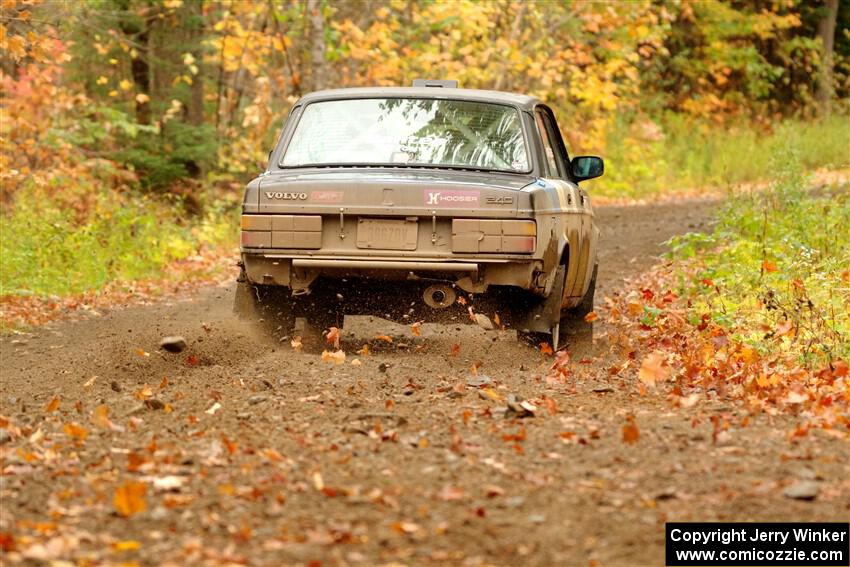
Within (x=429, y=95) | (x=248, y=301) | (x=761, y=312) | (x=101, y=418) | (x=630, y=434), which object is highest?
(x=429, y=95)

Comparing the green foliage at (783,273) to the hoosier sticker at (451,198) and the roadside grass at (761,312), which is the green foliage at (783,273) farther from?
the hoosier sticker at (451,198)

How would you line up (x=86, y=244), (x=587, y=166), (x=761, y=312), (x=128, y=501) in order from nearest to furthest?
1. (x=128, y=501)
2. (x=761, y=312)
3. (x=587, y=166)
4. (x=86, y=244)

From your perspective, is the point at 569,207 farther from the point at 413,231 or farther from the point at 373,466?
the point at 373,466

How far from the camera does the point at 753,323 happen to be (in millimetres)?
9062

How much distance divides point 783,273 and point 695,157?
61.4 ft

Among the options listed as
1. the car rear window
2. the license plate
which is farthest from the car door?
the license plate

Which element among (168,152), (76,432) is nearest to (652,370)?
(76,432)

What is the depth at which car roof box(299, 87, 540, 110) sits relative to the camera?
8.79 meters

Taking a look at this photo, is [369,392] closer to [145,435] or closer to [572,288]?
[145,435]

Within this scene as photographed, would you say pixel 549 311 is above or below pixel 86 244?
above

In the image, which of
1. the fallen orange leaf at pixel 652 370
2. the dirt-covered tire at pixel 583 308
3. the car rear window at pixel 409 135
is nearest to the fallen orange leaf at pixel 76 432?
the fallen orange leaf at pixel 652 370

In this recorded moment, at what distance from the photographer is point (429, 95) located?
8.81 meters

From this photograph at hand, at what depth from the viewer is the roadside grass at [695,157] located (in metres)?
26.8

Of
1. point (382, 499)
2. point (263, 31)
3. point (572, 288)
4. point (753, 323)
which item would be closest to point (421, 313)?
point (572, 288)
